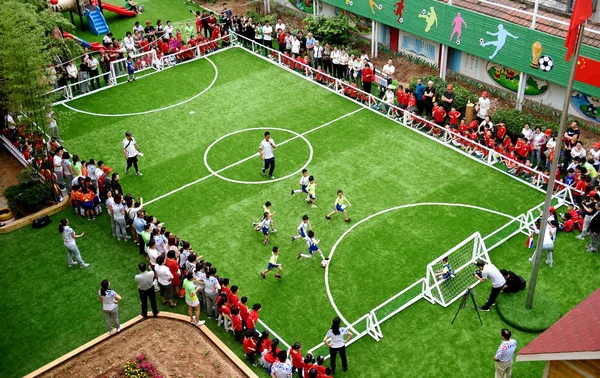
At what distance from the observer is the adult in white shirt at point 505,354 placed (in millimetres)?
16672

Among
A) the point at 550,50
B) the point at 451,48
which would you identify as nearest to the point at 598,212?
the point at 550,50

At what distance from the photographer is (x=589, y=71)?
2648 cm

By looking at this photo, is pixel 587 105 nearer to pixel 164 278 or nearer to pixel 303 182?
pixel 303 182

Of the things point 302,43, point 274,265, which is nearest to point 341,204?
point 274,265

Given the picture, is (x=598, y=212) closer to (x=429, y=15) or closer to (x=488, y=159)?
(x=488, y=159)

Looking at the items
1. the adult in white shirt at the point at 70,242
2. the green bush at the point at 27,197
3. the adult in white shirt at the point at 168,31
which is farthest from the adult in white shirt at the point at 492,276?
the adult in white shirt at the point at 168,31

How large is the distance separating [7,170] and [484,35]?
21779mm

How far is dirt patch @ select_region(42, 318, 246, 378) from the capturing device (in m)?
18.4

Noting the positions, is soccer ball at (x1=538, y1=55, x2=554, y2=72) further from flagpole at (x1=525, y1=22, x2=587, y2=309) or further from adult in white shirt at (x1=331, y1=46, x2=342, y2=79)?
adult in white shirt at (x1=331, y1=46, x2=342, y2=79)

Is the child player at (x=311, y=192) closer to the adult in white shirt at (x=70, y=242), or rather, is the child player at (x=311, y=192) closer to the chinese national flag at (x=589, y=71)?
the adult in white shirt at (x=70, y=242)

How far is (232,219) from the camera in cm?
2469

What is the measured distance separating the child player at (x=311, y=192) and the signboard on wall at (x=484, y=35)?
11030 millimetres

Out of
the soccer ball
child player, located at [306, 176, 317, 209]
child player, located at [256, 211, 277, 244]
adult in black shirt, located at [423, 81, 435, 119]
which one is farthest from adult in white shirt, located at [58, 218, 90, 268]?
the soccer ball

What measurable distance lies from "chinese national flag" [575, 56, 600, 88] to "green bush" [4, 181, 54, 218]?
70.1 ft
